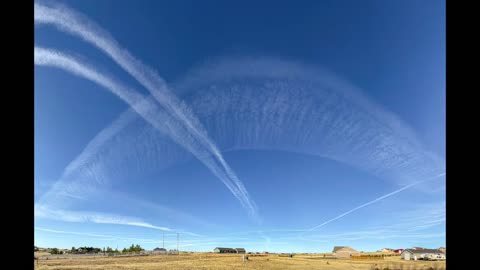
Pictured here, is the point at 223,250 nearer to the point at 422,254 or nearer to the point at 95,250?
the point at 95,250

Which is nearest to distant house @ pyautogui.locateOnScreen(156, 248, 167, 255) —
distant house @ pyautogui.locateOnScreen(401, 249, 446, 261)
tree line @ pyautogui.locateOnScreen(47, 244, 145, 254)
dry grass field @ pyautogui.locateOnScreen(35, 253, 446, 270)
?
tree line @ pyautogui.locateOnScreen(47, 244, 145, 254)

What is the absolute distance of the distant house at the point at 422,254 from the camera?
5413 centimetres

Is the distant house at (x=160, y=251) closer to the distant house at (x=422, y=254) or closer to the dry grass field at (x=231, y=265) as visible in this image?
the dry grass field at (x=231, y=265)

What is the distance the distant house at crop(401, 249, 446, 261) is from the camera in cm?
5413

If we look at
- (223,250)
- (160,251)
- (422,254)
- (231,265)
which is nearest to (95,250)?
(160,251)

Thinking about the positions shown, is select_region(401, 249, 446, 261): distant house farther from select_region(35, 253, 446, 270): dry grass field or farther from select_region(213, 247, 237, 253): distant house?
select_region(213, 247, 237, 253): distant house
